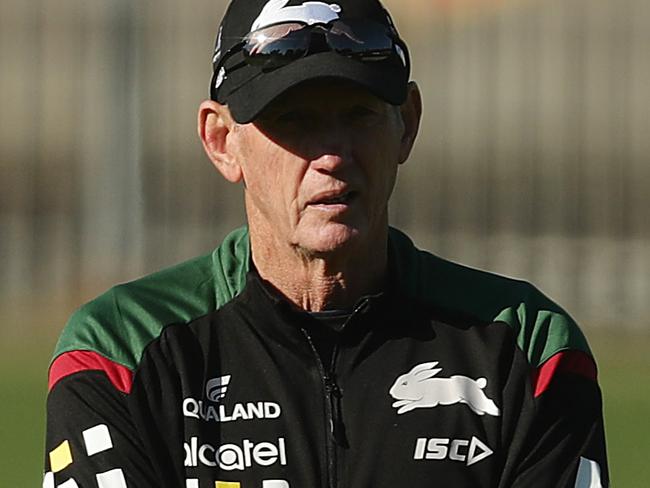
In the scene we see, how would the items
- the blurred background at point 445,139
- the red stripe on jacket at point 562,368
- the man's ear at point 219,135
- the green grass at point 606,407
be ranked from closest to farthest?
the red stripe on jacket at point 562,368, the man's ear at point 219,135, the green grass at point 606,407, the blurred background at point 445,139

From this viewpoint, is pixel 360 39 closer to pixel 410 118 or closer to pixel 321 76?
pixel 321 76

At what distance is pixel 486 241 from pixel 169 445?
23.9 ft

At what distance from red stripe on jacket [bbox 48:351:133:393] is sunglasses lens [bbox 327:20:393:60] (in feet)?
2.44

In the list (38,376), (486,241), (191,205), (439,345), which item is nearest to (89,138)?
(191,205)

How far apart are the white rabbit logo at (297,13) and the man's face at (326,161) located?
14 centimetres

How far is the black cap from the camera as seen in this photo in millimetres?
3049

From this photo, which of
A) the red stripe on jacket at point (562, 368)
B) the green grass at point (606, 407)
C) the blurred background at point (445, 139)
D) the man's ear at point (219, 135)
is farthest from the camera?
the blurred background at point (445, 139)

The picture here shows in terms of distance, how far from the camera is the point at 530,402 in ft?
10.3

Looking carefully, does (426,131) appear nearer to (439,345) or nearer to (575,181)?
(575,181)

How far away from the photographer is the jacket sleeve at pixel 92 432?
3.09 meters

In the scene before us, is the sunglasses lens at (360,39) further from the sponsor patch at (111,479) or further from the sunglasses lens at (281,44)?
the sponsor patch at (111,479)

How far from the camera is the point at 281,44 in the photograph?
3.08 metres

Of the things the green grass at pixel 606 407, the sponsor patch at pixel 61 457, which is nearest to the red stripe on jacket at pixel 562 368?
the sponsor patch at pixel 61 457

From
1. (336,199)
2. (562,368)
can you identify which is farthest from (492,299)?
(336,199)
